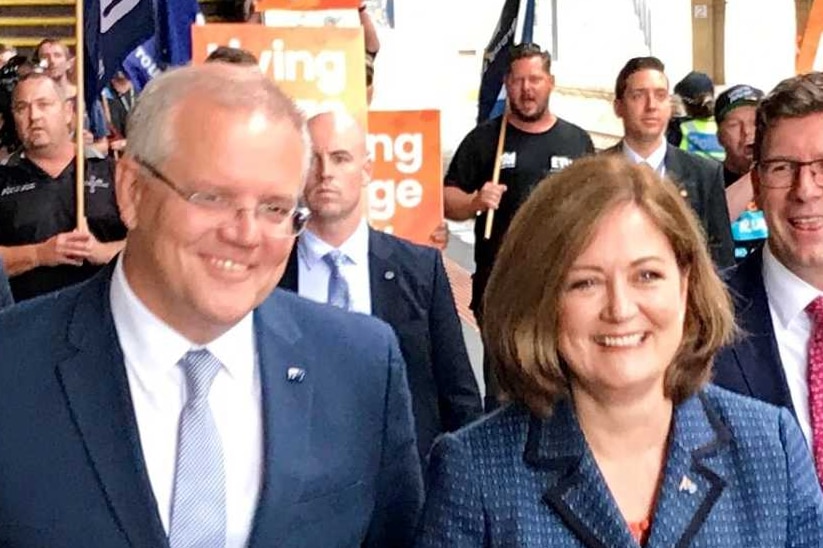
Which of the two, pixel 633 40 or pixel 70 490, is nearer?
pixel 70 490

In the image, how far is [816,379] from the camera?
2.51 metres

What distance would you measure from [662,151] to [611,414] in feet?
11.4

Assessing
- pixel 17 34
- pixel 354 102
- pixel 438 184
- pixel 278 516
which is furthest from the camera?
pixel 17 34

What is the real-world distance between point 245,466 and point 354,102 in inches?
128

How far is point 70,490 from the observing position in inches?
74.4

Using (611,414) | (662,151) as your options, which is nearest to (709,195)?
(662,151)

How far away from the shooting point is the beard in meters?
5.96

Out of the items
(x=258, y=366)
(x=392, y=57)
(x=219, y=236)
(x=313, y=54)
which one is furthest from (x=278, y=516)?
(x=392, y=57)


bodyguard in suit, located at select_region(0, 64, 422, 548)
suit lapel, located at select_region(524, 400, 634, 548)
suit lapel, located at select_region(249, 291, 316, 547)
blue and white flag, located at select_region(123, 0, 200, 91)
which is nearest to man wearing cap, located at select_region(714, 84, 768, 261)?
blue and white flag, located at select_region(123, 0, 200, 91)

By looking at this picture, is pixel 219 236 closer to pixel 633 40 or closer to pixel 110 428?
pixel 110 428

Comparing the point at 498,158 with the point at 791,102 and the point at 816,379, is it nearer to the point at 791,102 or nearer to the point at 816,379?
the point at 791,102

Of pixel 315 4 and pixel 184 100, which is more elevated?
pixel 315 4

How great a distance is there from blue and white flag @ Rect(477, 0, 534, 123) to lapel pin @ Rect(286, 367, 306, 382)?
4.78 metres

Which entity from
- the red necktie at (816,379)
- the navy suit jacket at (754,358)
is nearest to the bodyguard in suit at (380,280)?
the navy suit jacket at (754,358)
